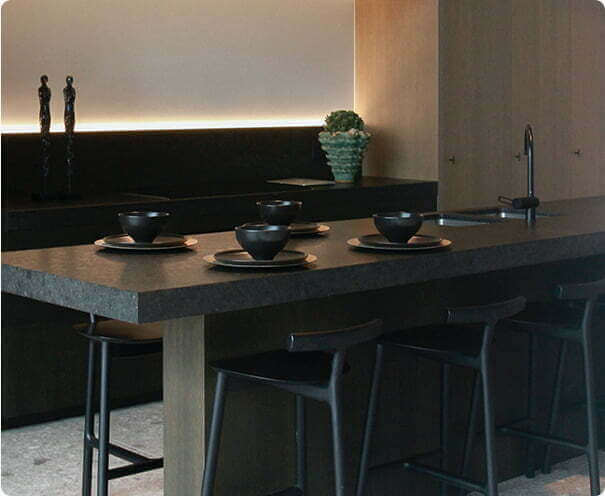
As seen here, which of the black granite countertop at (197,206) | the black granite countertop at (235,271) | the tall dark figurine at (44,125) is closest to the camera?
the black granite countertop at (235,271)

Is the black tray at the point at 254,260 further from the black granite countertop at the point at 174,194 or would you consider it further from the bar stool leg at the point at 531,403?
the black granite countertop at the point at 174,194

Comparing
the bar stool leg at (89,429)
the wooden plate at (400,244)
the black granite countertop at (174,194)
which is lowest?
the bar stool leg at (89,429)

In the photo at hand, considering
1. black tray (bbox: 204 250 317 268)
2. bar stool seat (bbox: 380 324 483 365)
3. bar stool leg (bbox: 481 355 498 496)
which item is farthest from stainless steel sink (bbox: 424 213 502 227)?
black tray (bbox: 204 250 317 268)

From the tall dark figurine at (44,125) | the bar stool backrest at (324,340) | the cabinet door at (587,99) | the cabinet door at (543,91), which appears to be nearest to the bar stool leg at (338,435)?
the bar stool backrest at (324,340)

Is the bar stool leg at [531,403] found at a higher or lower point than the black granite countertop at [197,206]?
lower

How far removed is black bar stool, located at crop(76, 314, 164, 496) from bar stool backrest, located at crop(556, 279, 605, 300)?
1.28 m

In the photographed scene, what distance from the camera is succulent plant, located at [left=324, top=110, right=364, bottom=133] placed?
6316 mm

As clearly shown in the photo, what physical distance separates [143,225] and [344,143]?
3.07 m

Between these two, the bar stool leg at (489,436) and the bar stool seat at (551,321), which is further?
the bar stool seat at (551,321)

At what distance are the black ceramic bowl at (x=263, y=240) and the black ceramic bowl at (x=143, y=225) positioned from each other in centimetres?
42

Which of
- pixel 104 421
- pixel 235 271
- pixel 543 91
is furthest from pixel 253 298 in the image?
pixel 543 91

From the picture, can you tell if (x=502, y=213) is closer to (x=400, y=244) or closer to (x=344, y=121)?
(x=400, y=244)

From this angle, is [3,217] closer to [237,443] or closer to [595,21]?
[237,443]

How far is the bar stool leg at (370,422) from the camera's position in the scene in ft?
10.9
